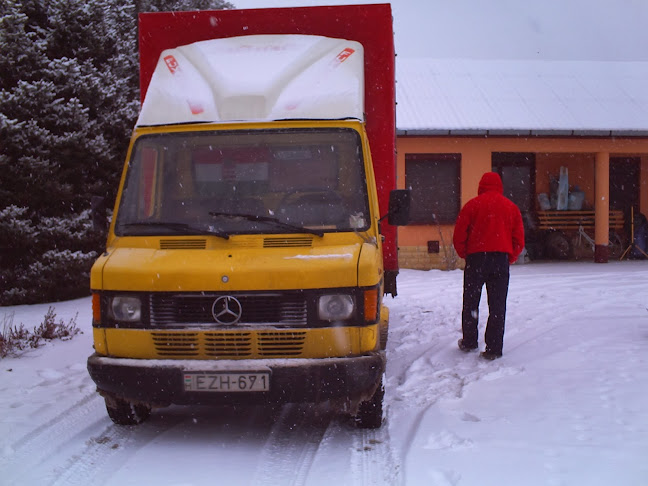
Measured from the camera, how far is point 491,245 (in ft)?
21.1

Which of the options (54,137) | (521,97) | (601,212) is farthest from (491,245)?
(521,97)

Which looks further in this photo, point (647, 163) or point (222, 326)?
point (647, 163)

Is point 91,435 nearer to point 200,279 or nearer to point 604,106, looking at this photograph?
point 200,279

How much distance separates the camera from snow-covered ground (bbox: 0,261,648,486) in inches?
149

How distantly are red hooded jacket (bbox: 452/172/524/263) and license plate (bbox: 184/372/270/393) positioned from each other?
316 centimetres

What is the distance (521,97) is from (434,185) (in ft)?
14.2

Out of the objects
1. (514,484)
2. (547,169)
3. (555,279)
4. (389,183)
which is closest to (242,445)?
(514,484)

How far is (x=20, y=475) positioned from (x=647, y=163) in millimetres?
19356

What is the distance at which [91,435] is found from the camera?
4.61m

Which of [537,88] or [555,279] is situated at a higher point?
[537,88]

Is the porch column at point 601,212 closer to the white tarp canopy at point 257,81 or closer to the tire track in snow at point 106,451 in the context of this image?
the white tarp canopy at point 257,81

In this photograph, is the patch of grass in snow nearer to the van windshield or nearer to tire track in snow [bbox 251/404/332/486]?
the van windshield

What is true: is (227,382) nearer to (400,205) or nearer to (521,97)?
(400,205)

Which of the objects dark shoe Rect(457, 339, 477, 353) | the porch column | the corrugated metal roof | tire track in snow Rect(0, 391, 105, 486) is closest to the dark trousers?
dark shoe Rect(457, 339, 477, 353)
